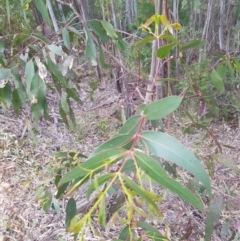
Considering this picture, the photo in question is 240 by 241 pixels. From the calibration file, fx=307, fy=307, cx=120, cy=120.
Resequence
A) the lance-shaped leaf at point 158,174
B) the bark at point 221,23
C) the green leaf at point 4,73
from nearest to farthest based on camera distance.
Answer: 1. the lance-shaped leaf at point 158,174
2. the green leaf at point 4,73
3. the bark at point 221,23

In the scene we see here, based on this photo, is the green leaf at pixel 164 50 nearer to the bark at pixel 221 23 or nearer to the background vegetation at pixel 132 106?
the background vegetation at pixel 132 106

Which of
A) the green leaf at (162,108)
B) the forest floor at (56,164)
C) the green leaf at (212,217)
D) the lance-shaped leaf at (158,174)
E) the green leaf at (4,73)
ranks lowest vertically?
the forest floor at (56,164)

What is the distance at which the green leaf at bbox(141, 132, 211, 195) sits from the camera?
35cm

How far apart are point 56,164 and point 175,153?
110cm

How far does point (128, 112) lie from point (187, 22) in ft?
2.51

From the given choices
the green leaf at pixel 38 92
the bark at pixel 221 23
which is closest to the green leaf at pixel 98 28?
the green leaf at pixel 38 92

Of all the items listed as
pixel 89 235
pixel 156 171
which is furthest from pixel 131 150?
pixel 89 235

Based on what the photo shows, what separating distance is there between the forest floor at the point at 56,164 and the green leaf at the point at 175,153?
500mm

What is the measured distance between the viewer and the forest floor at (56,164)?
123 cm

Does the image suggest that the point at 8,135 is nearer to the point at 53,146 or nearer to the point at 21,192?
the point at 53,146

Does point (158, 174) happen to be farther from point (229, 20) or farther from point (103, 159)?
point (229, 20)

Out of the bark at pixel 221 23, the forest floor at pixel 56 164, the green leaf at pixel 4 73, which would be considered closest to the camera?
the green leaf at pixel 4 73

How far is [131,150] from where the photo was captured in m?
0.34

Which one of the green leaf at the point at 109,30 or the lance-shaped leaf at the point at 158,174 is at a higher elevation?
the green leaf at the point at 109,30
